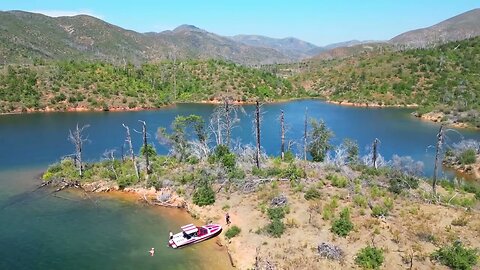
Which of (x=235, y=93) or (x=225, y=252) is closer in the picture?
(x=225, y=252)

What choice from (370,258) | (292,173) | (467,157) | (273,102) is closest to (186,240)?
(370,258)

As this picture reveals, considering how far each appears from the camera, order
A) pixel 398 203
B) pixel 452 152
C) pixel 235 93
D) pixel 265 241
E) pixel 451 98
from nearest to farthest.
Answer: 1. pixel 265 241
2. pixel 398 203
3. pixel 452 152
4. pixel 451 98
5. pixel 235 93

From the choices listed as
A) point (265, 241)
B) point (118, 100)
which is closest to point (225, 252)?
point (265, 241)

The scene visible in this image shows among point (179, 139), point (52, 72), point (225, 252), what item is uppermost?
point (52, 72)

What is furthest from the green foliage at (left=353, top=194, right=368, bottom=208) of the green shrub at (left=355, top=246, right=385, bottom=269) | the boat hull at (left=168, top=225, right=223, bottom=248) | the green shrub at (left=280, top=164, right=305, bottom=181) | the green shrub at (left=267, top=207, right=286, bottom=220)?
the boat hull at (left=168, top=225, right=223, bottom=248)

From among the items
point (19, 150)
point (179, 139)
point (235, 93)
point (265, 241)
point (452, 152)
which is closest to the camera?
point (265, 241)

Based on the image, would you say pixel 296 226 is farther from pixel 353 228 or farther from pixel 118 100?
pixel 118 100

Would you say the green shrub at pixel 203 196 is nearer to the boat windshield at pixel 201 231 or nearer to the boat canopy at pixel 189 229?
the boat windshield at pixel 201 231
